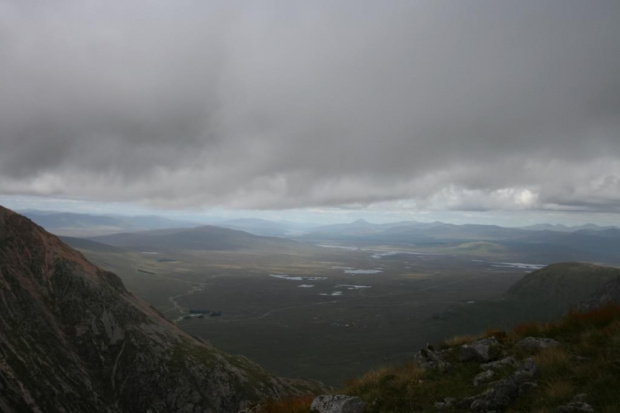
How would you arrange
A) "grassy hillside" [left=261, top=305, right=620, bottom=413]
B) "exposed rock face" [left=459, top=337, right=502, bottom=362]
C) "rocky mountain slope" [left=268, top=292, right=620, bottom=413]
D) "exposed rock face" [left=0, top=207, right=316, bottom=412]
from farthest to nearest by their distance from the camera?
"exposed rock face" [left=0, top=207, right=316, bottom=412], "exposed rock face" [left=459, top=337, right=502, bottom=362], "rocky mountain slope" [left=268, top=292, right=620, bottom=413], "grassy hillside" [left=261, top=305, right=620, bottom=413]

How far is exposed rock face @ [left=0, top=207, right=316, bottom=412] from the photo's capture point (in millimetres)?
44594

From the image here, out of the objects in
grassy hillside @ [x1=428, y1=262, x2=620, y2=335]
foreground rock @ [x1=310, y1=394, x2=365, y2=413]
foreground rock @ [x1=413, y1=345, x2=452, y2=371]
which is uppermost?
foreground rock @ [x1=413, y1=345, x2=452, y2=371]

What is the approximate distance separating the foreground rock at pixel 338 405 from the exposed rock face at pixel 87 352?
141 feet

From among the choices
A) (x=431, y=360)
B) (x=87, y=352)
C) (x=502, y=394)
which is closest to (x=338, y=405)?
(x=502, y=394)

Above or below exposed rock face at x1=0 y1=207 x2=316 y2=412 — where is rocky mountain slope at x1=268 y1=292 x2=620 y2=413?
above

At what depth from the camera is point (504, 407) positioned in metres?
10.2

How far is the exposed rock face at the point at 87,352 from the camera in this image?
44.6m

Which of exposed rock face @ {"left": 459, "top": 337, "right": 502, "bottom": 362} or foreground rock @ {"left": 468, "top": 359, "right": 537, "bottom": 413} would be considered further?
exposed rock face @ {"left": 459, "top": 337, "right": 502, "bottom": 362}

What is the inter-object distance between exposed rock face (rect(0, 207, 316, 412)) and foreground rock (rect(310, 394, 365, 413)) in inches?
1690

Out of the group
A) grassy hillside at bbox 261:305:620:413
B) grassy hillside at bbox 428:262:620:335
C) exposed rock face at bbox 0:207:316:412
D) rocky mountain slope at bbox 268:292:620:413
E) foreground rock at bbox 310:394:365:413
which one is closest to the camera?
grassy hillside at bbox 261:305:620:413

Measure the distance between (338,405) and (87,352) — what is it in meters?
55.9

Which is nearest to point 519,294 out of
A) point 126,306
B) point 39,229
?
point 126,306

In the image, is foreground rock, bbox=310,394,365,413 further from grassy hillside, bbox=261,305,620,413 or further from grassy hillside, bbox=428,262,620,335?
grassy hillside, bbox=428,262,620,335

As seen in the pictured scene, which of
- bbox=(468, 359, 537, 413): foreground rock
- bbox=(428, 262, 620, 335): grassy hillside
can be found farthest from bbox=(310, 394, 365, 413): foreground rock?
bbox=(428, 262, 620, 335): grassy hillside
